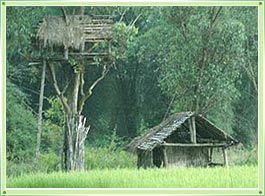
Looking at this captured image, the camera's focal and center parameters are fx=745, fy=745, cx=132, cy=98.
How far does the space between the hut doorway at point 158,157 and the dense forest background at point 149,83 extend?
0.49 ft

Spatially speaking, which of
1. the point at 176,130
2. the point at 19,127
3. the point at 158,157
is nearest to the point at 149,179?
the point at 158,157

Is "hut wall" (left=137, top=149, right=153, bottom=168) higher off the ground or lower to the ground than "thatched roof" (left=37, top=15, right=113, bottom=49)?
lower

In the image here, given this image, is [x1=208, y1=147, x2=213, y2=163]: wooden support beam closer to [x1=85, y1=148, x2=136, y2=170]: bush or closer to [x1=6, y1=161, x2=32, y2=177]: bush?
[x1=85, y1=148, x2=136, y2=170]: bush

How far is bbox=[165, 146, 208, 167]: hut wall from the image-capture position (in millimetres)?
4602

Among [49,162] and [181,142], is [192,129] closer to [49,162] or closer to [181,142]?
[181,142]

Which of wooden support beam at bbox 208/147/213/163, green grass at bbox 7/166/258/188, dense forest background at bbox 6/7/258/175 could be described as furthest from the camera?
wooden support beam at bbox 208/147/213/163

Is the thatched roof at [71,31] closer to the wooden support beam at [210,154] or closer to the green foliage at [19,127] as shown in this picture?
the green foliage at [19,127]

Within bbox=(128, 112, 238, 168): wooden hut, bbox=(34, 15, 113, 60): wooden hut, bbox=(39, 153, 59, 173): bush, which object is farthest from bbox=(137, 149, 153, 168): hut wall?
bbox=(34, 15, 113, 60): wooden hut

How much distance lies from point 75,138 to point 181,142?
0.67 meters

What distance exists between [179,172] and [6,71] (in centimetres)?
120

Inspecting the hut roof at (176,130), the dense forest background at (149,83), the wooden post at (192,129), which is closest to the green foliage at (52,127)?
the dense forest background at (149,83)

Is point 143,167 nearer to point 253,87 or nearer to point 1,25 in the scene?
point 253,87

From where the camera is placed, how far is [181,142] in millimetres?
4711

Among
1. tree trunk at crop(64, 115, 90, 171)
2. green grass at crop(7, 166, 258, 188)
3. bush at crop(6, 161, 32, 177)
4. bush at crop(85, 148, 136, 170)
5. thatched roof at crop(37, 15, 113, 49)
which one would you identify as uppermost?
thatched roof at crop(37, 15, 113, 49)
